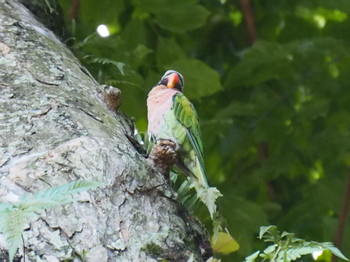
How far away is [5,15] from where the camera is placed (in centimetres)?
243

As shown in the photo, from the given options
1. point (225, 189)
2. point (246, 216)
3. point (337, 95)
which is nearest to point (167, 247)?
point (246, 216)

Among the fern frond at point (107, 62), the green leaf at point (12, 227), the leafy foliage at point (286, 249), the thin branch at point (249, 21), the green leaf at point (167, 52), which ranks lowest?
the green leaf at point (12, 227)

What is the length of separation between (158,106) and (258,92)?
158 cm

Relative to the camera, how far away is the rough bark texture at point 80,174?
160 centimetres

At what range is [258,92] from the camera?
4.42 meters

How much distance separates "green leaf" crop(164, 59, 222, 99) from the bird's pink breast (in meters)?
0.35

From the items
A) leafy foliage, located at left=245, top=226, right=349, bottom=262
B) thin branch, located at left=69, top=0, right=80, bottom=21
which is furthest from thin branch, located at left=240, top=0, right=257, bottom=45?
leafy foliage, located at left=245, top=226, right=349, bottom=262

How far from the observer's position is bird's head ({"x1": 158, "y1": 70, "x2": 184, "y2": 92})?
3242mm

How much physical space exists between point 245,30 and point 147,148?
2.77 metres

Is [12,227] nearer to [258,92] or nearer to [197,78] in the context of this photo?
[197,78]

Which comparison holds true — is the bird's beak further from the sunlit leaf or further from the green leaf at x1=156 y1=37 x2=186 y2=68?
the sunlit leaf

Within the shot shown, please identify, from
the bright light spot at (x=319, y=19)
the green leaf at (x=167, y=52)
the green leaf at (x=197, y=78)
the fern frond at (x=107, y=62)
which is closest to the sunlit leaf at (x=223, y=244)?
the fern frond at (x=107, y=62)

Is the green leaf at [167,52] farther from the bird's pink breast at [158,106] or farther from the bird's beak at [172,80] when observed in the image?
the bird's pink breast at [158,106]

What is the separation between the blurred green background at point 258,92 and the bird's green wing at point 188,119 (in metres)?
0.35
